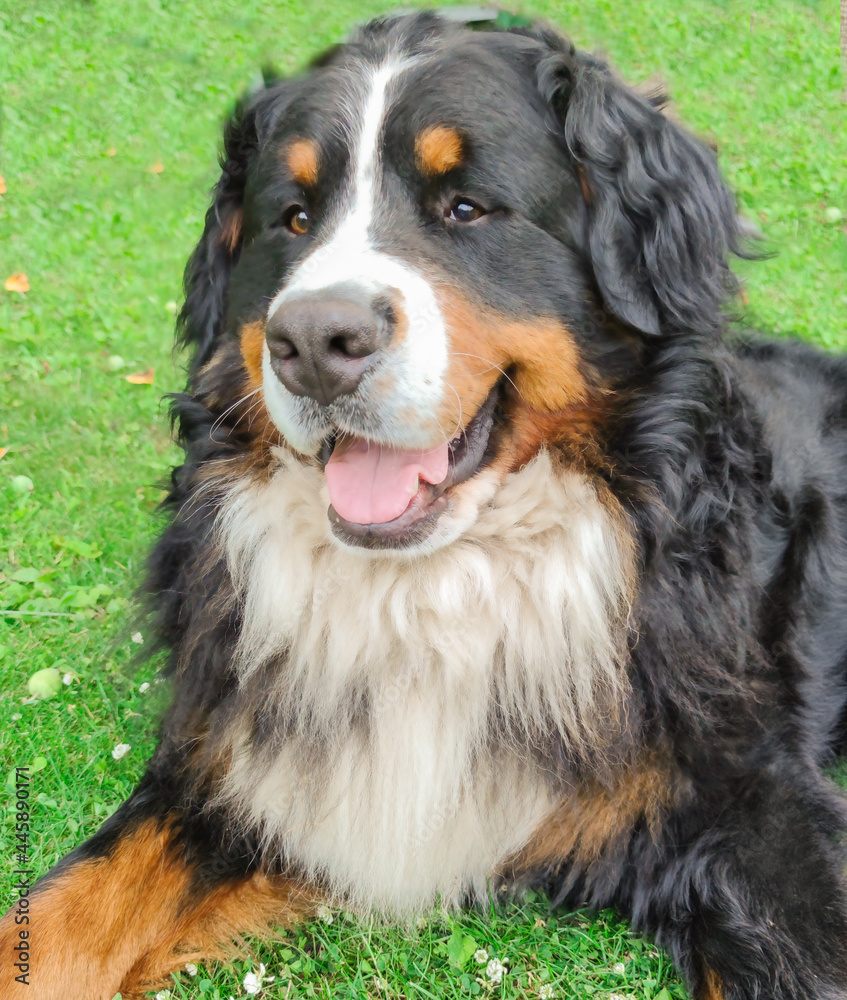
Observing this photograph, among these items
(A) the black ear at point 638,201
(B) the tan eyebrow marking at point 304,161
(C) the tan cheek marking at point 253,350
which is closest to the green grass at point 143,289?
(A) the black ear at point 638,201

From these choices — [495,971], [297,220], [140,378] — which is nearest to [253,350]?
[297,220]

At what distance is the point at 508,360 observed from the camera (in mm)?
2303

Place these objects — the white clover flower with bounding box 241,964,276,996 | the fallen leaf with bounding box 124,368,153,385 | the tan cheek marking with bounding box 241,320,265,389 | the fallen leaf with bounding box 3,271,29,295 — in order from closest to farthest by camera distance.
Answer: the white clover flower with bounding box 241,964,276,996 → the tan cheek marking with bounding box 241,320,265,389 → the fallen leaf with bounding box 124,368,153,385 → the fallen leaf with bounding box 3,271,29,295

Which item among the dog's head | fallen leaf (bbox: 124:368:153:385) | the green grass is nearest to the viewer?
the dog's head

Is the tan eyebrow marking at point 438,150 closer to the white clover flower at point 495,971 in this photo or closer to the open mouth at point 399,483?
the open mouth at point 399,483

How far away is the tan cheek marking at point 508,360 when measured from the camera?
2.18m

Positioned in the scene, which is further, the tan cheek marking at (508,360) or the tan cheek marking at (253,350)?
the tan cheek marking at (253,350)

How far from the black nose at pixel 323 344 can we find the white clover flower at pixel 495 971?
53.0 inches

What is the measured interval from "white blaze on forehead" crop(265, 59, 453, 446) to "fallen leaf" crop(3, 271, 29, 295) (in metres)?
4.07

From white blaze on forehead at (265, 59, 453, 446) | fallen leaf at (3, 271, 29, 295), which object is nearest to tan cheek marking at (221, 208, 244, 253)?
white blaze on forehead at (265, 59, 453, 446)

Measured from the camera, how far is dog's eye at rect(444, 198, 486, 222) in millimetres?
2320

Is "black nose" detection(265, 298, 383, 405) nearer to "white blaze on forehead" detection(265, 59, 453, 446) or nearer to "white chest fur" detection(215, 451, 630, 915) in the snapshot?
"white blaze on forehead" detection(265, 59, 453, 446)

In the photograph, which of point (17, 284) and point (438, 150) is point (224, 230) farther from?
point (17, 284)

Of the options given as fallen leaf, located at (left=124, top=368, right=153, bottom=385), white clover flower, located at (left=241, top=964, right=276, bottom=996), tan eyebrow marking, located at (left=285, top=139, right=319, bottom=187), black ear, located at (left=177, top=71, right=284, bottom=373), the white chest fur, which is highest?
tan eyebrow marking, located at (left=285, top=139, right=319, bottom=187)
